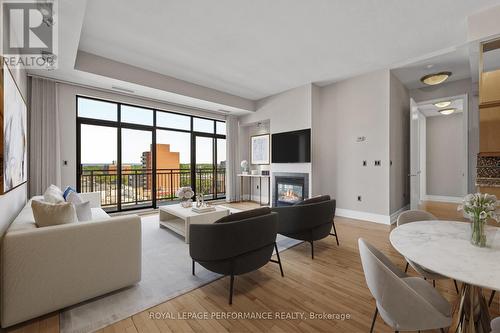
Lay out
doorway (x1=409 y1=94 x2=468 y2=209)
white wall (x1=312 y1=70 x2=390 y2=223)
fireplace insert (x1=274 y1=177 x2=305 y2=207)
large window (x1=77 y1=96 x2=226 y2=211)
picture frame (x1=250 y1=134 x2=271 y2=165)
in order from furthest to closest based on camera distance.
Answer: picture frame (x1=250 y1=134 x2=271 y2=165)
doorway (x1=409 y1=94 x2=468 y2=209)
fireplace insert (x1=274 y1=177 x2=305 y2=207)
large window (x1=77 y1=96 x2=226 y2=211)
white wall (x1=312 y1=70 x2=390 y2=223)

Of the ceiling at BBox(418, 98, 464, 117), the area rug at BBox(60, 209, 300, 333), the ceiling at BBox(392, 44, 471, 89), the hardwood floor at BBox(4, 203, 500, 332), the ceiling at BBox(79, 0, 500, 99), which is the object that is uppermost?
the ceiling at BBox(79, 0, 500, 99)

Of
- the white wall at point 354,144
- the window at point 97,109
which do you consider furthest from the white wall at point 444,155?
the window at point 97,109

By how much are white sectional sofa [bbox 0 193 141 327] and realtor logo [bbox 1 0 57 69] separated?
1.63m

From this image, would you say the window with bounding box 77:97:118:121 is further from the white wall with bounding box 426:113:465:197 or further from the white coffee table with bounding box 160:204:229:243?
the white wall with bounding box 426:113:465:197

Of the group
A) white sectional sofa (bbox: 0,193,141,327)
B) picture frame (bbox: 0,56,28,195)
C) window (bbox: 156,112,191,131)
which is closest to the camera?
white sectional sofa (bbox: 0,193,141,327)

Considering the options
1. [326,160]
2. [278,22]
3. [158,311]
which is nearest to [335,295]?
[158,311]

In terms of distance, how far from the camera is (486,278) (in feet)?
3.11

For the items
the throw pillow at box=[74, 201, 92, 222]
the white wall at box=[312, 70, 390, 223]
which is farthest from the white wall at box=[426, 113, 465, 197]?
the throw pillow at box=[74, 201, 92, 222]

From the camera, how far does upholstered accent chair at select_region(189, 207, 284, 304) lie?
1797mm

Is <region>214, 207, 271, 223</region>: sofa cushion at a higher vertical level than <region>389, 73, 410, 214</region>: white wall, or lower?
lower

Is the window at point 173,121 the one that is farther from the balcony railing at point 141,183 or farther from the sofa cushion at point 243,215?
the sofa cushion at point 243,215

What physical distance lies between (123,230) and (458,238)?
2566mm

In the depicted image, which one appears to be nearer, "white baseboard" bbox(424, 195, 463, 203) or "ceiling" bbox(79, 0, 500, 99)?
"ceiling" bbox(79, 0, 500, 99)

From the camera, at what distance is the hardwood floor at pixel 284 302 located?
5.13 feet
